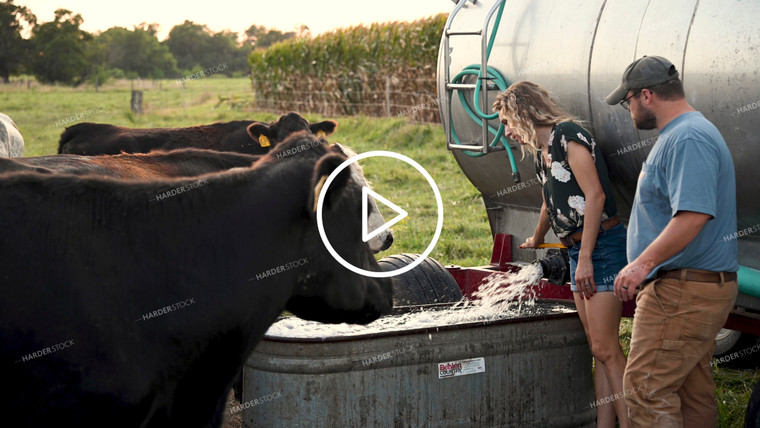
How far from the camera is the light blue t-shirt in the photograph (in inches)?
127

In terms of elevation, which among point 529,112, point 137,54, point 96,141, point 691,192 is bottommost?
point 137,54

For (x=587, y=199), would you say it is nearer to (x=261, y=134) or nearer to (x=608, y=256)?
(x=608, y=256)

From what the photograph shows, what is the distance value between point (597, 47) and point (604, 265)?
3.92ft

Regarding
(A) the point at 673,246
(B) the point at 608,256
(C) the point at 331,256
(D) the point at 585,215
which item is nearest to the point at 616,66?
(D) the point at 585,215

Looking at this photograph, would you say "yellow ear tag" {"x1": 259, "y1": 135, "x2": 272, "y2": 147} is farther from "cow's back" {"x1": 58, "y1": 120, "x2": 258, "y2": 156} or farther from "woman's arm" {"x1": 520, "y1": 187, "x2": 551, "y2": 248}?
"woman's arm" {"x1": 520, "y1": 187, "x2": 551, "y2": 248}

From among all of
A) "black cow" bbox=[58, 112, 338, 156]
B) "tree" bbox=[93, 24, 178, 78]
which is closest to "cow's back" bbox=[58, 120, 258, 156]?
"black cow" bbox=[58, 112, 338, 156]

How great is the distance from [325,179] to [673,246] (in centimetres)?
142

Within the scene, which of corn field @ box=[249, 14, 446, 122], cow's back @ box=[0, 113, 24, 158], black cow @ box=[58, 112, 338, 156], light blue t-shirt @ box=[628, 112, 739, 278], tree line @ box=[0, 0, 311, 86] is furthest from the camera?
tree line @ box=[0, 0, 311, 86]

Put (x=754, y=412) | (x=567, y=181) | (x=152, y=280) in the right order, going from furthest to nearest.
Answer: (x=567, y=181) → (x=754, y=412) → (x=152, y=280)

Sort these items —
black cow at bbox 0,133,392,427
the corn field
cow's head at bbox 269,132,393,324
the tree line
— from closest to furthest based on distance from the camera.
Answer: black cow at bbox 0,133,392,427, cow's head at bbox 269,132,393,324, the corn field, the tree line

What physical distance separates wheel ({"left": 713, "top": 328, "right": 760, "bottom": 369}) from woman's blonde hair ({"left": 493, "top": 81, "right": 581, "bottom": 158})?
275 cm

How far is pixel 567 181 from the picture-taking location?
402 cm

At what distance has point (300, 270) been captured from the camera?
120 inches

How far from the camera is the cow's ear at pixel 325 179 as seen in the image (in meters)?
2.83
